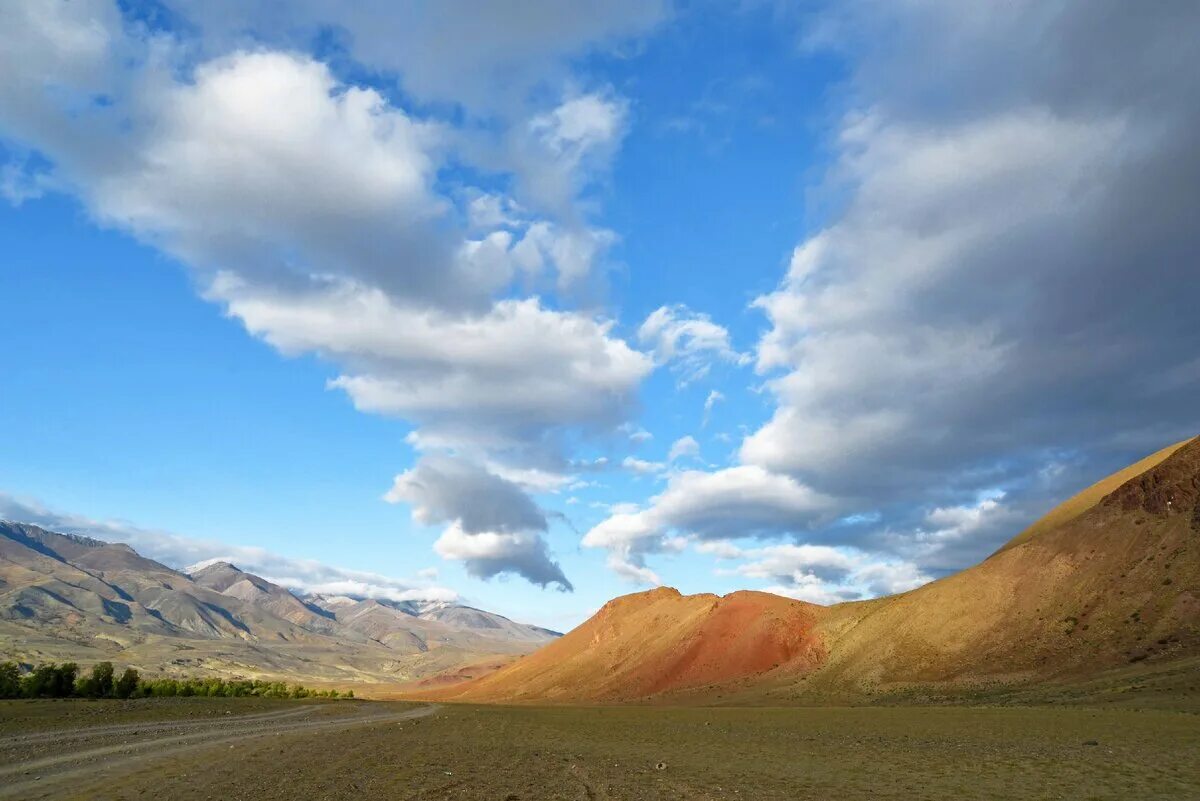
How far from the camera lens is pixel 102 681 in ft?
221

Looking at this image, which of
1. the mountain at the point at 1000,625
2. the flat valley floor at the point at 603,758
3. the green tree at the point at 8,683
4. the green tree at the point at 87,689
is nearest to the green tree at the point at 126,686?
the green tree at the point at 87,689

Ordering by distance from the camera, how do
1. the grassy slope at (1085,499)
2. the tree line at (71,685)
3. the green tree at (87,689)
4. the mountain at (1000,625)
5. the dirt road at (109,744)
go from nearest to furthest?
the dirt road at (109,744)
the tree line at (71,685)
the green tree at (87,689)
the mountain at (1000,625)
the grassy slope at (1085,499)

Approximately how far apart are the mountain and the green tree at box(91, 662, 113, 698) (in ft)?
227

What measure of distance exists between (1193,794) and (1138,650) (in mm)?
58753

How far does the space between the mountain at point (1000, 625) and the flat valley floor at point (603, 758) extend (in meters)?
29.8

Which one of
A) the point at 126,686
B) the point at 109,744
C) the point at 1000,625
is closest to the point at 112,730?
the point at 109,744

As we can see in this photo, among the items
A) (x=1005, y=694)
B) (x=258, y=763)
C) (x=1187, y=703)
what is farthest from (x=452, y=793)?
(x=1005, y=694)

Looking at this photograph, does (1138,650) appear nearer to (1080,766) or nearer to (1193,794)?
(1080,766)

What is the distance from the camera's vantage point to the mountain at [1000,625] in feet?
238

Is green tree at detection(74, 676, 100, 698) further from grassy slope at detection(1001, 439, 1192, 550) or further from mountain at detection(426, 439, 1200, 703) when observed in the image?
grassy slope at detection(1001, 439, 1192, 550)

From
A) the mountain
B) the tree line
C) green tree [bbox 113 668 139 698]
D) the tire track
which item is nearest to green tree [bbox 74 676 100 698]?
the tree line

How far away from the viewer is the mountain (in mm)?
72500

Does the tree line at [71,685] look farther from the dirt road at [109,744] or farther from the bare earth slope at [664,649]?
the bare earth slope at [664,649]

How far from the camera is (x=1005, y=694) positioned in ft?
221
